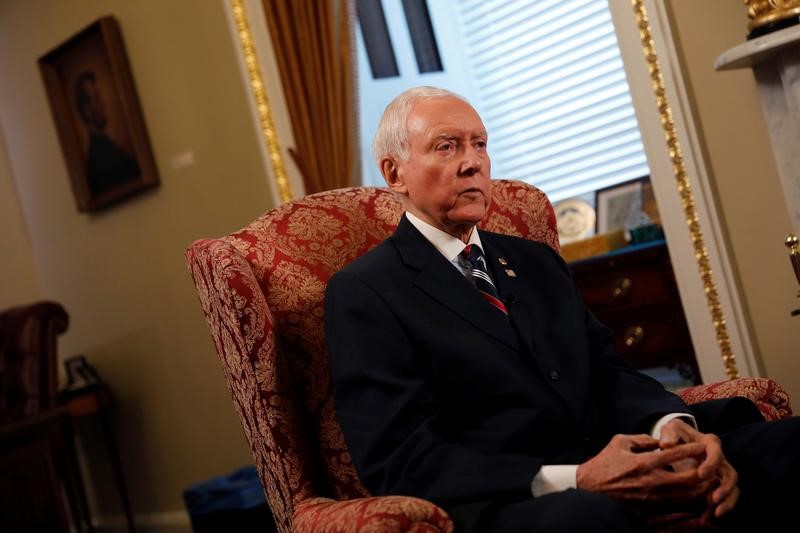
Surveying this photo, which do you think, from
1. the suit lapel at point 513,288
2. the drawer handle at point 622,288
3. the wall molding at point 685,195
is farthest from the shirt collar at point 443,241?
the drawer handle at point 622,288

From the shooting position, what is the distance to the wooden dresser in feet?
12.5

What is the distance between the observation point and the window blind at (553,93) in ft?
15.1

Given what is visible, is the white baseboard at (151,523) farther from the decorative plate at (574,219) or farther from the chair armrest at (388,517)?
the chair armrest at (388,517)

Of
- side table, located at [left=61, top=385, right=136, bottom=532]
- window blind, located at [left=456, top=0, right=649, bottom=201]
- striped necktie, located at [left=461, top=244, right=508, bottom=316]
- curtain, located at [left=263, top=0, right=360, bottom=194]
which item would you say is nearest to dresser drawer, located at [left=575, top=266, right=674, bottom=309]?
window blind, located at [left=456, top=0, right=649, bottom=201]

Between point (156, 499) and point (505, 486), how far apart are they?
4.91 m

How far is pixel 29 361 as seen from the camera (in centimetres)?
534

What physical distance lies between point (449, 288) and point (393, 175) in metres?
0.35

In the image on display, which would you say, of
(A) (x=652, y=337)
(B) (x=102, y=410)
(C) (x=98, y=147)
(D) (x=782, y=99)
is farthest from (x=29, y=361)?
(D) (x=782, y=99)

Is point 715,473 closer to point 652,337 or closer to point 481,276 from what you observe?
point 481,276

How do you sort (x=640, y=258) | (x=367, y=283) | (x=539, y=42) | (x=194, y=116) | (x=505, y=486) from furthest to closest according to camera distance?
(x=194, y=116) < (x=539, y=42) < (x=640, y=258) < (x=367, y=283) < (x=505, y=486)

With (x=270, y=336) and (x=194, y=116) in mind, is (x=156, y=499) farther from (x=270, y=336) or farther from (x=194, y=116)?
(x=270, y=336)

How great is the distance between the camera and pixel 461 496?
1.91m

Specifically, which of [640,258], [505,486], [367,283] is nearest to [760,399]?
[505,486]

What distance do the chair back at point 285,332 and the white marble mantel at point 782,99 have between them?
1260mm
